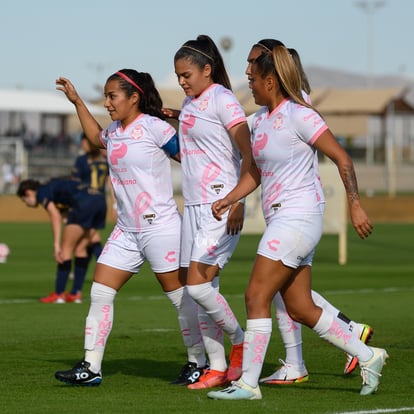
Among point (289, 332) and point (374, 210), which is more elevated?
point (289, 332)

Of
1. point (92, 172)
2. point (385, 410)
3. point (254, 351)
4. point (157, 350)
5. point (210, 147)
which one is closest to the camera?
point (385, 410)

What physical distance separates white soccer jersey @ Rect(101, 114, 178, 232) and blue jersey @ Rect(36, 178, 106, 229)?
23.4 ft

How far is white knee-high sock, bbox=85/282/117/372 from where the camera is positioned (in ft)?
29.2

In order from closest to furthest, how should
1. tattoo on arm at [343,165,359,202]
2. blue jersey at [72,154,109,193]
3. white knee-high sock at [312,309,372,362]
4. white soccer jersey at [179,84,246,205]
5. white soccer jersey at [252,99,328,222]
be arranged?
tattoo on arm at [343,165,359,202] → white soccer jersey at [252,99,328,222] → white knee-high sock at [312,309,372,362] → white soccer jersey at [179,84,246,205] → blue jersey at [72,154,109,193]

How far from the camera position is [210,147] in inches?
345

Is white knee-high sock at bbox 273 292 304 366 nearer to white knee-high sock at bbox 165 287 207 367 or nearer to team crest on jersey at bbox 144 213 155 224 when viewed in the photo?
white knee-high sock at bbox 165 287 207 367

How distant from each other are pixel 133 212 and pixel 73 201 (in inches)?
289

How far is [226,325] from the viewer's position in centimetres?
889

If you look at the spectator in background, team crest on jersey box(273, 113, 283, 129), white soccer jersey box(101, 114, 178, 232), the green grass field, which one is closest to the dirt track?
the green grass field

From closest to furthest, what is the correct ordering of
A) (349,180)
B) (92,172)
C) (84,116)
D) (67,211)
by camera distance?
(349,180) < (84,116) < (67,211) < (92,172)

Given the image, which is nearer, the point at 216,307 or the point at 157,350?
the point at 216,307

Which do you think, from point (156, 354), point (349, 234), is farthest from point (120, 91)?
point (349, 234)

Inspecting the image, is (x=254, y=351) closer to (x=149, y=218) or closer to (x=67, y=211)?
(x=149, y=218)

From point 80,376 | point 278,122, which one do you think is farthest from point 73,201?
point 278,122
